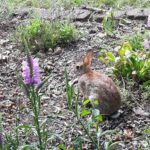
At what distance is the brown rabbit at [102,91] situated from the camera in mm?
4359

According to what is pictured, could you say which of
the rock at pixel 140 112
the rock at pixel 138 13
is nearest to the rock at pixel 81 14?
the rock at pixel 138 13

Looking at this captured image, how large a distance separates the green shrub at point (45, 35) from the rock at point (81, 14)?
0.69m

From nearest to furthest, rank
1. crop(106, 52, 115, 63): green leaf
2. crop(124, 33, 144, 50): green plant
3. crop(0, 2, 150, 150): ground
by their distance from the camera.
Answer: crop(0, 2, 150, 150): ground → crop(106, 52, 115, 63): green leaf → crop(124, 33, 144, 50): green plant

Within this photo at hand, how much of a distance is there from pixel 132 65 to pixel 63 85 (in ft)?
2.65

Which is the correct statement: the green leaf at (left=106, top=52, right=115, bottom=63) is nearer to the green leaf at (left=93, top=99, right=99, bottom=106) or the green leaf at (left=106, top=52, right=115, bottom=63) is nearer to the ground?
the ground

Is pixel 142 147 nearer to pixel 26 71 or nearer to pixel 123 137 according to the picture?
pixel 123 137

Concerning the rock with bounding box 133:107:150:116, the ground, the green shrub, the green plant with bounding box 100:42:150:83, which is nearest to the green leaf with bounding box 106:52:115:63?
the green plant with bounding box 100:42:150:83

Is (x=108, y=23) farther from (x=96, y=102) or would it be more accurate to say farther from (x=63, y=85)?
(x=96, y=102)

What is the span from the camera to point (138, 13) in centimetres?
689

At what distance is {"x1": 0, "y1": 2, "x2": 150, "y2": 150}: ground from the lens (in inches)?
166

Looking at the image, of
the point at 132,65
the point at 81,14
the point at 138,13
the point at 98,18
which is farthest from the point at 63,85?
the point at 138,13

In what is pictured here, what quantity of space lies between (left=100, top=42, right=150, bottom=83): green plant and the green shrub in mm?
1014

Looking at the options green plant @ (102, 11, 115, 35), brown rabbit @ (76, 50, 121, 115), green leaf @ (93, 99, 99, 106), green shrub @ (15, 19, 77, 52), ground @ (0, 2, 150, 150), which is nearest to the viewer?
green leaf @ (93, 99, 99, 106)

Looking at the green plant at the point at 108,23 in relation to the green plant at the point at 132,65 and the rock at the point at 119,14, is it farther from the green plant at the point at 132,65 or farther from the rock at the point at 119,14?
the green plant at the point at 132,65
